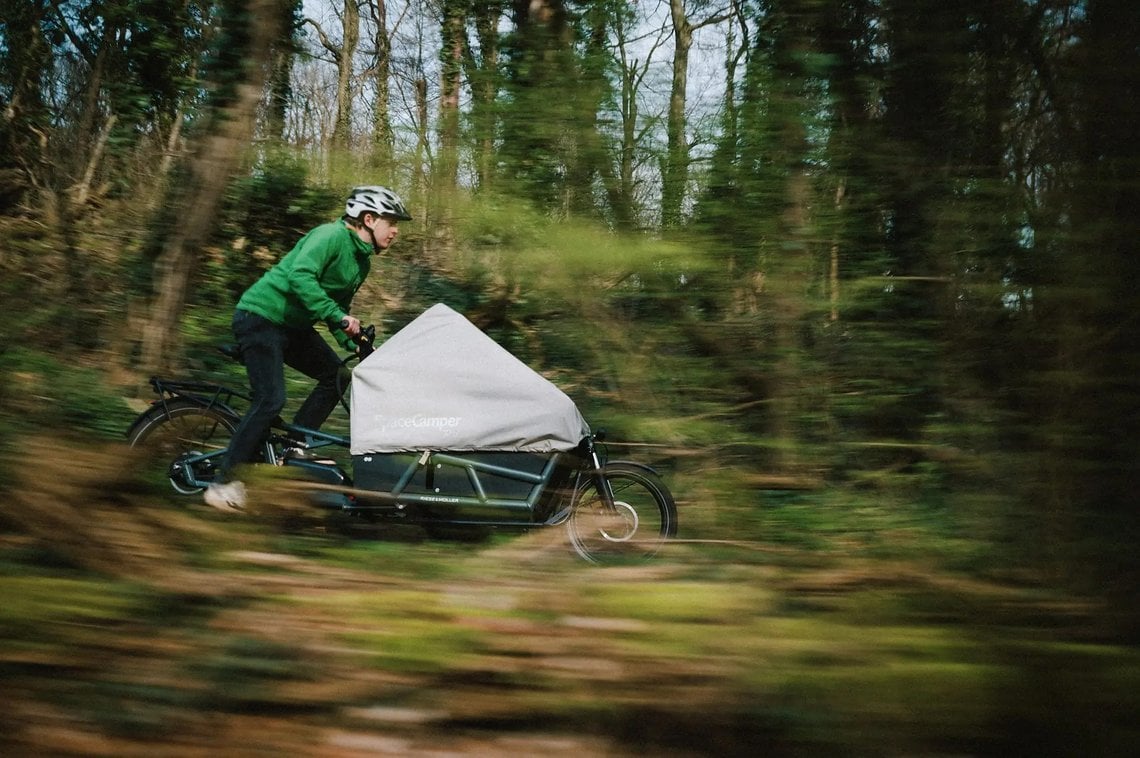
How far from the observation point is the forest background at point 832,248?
2.13 m

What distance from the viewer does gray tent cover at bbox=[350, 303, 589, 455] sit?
5000mm

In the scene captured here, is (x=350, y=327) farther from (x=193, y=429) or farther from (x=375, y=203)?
(x=193, y=429)

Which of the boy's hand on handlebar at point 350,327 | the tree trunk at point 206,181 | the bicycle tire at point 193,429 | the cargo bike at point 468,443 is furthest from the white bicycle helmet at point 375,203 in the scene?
the tree trunk at point 206,181

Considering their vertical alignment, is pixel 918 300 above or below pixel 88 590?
above

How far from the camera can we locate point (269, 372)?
531cm

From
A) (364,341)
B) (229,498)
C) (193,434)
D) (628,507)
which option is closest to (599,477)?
(628,507)

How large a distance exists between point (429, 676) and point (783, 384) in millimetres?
1750

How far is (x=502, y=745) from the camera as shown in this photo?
182cm

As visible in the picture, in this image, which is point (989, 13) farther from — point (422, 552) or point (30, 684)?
point (30, 684)

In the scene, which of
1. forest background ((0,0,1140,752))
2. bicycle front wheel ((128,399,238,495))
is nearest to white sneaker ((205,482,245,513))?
forest background ((0,0,1140,752))

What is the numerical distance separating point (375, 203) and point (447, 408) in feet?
3.81

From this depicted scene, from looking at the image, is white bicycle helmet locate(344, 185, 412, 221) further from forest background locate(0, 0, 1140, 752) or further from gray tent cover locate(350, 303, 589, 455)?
gray tent cover locate(350, 303, 589, 455)

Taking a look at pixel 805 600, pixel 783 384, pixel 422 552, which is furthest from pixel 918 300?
pixel 422 552

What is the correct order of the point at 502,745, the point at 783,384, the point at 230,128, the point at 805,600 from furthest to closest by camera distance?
the point at 230,128 < the point at 783,384 < the point at 805,600 < the point at 502,745
